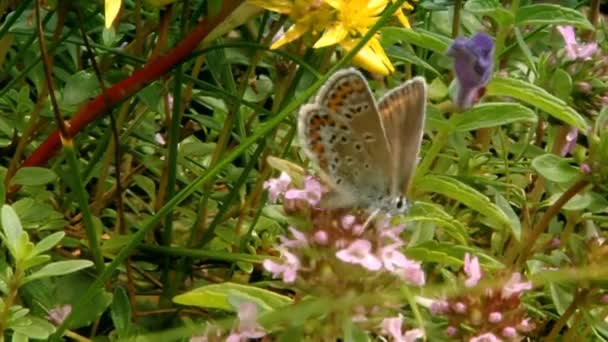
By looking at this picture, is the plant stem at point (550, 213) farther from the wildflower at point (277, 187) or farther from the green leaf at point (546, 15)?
the wildflower at point (277, 187)

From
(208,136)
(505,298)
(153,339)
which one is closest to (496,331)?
(505,298)

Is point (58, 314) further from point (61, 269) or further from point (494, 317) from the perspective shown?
point (494, 317)

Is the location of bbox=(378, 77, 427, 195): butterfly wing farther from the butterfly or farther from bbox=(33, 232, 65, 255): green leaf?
bbox=(33, 232, 65, 255): green leaf

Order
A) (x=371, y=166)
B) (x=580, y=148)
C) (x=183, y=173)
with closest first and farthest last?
(x=371, y=166), (x=580, y=148), (x=183, y=173)

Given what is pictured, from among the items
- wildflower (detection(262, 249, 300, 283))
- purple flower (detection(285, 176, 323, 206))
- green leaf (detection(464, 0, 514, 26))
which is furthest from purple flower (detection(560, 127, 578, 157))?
wildflower (detection(262, 249, 300, 283))

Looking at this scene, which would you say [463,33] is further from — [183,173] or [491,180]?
[183,173]

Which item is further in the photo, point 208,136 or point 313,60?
point 208,136
